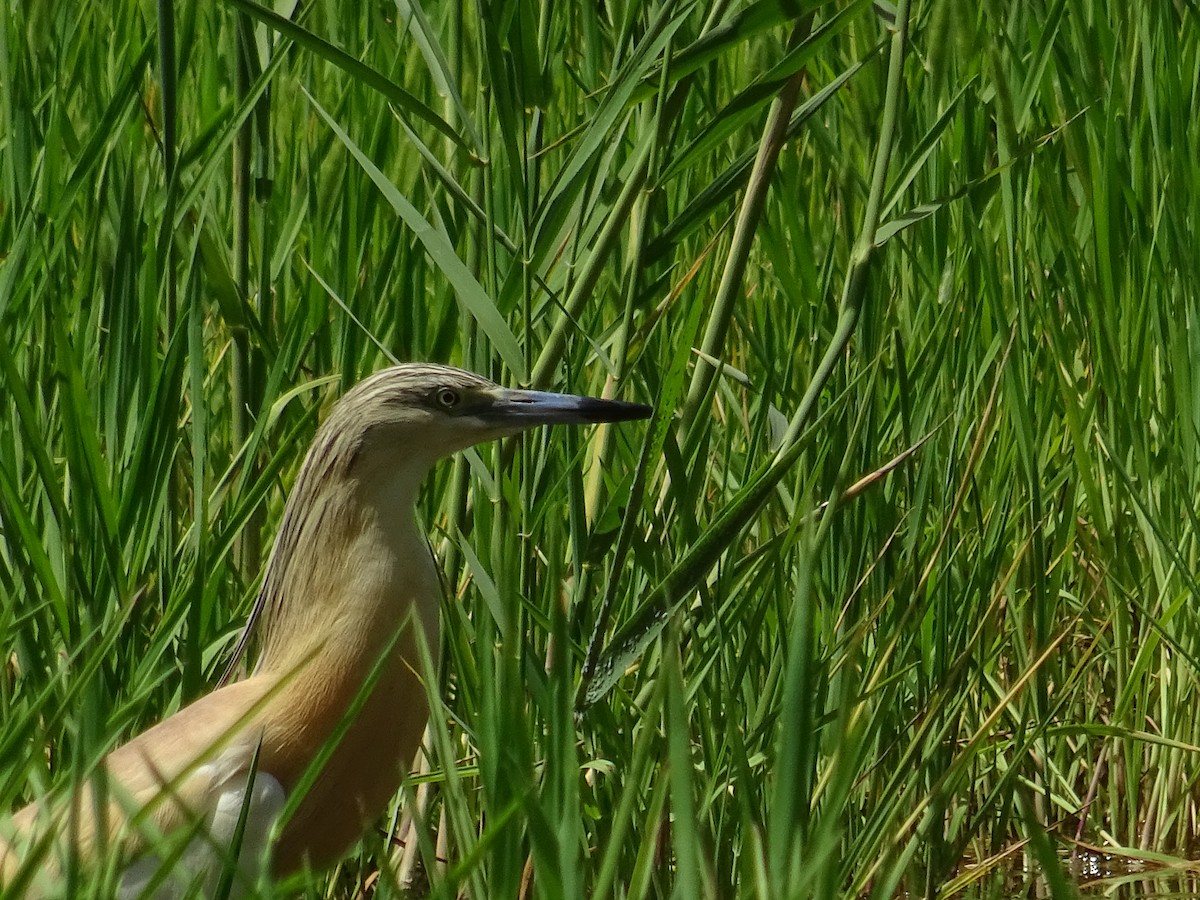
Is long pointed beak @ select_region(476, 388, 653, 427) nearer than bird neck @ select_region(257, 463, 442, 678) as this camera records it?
Yes

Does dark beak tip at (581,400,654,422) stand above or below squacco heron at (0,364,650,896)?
above

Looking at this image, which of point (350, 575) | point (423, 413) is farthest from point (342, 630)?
point (423, 413)

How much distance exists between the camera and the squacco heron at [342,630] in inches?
83.5

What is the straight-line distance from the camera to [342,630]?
7.39ft

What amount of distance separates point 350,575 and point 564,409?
14.7 inches

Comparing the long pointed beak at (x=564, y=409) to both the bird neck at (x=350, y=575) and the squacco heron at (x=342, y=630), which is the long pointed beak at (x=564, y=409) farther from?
the bird neck at (x=350, y=575)

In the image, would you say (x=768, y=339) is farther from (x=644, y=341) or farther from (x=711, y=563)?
(x=711, y=563)

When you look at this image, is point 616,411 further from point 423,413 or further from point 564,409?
point 423,413

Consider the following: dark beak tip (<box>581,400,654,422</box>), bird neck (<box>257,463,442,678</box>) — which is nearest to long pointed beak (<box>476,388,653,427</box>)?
dark beak tip (<box>581,400,654,422</box>)

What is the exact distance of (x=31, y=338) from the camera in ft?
7.98

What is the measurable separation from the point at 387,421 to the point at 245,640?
0.36m

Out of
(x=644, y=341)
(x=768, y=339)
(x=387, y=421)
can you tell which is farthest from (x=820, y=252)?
(x=387, y=421)

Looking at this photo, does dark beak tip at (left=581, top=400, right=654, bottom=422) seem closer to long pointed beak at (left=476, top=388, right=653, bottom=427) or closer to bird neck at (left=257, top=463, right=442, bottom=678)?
long pointed beak at (left=476, top=388, right=653, bottom=427)

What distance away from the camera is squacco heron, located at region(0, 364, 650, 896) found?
2121 millimetres
